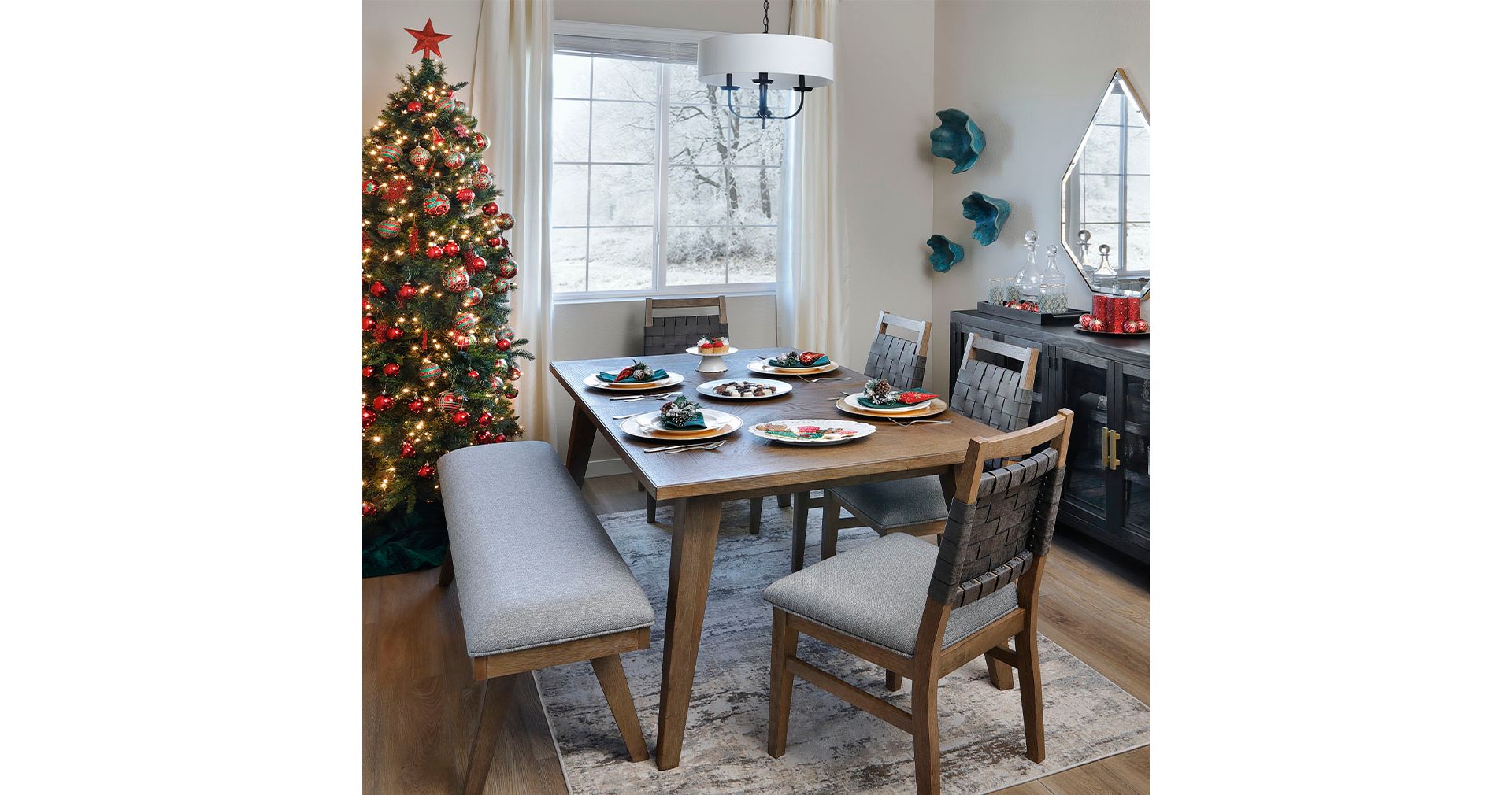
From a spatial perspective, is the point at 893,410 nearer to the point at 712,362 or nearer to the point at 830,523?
the point at 830,523

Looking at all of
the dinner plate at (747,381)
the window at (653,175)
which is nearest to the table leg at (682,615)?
the dinner plate at (747,381)

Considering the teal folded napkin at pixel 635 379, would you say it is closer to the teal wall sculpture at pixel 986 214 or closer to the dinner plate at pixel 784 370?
the dinner plate at pixel 784 370

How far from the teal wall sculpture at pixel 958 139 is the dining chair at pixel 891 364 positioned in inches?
60.4

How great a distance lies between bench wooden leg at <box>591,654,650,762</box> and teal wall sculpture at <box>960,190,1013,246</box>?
312cm

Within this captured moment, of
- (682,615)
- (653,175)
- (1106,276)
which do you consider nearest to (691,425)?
(682,615)

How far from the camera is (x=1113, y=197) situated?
3.69m

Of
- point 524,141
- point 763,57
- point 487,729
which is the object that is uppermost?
point 524,141

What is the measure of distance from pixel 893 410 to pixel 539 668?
113 centimetres
